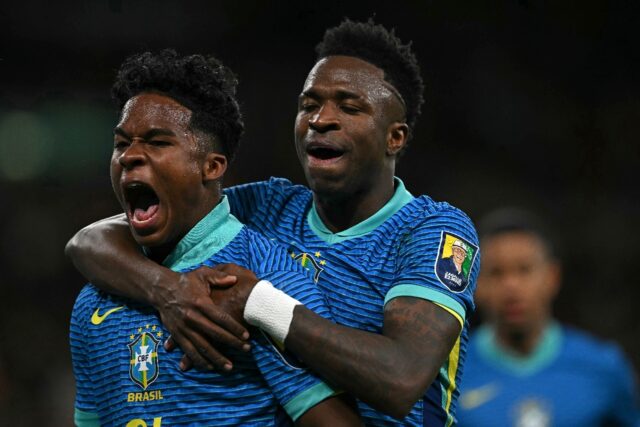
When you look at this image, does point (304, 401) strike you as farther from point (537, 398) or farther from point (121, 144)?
point (537, 398)

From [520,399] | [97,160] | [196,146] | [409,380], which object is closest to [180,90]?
[196,146]

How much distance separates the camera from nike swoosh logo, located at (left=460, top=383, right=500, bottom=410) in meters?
5.21

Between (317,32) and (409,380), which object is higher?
(317,32)

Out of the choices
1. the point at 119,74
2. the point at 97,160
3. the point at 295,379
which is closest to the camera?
the point at 295,379

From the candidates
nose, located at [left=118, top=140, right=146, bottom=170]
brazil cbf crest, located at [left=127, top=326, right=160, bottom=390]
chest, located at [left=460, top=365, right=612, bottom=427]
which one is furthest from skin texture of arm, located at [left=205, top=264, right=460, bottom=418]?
chest, located at [left=460, top=365, right=612, bottom=427]

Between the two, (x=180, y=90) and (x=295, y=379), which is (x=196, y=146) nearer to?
(x=180, y=90)

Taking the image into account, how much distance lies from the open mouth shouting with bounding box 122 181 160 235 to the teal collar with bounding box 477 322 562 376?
2967mm

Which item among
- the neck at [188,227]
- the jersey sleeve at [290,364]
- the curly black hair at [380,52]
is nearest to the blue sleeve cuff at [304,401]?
the jersey sleeve at [290,364]

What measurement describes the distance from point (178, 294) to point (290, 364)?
34 cm

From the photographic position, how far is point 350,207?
A: 10.6 ft

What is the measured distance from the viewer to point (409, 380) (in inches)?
103

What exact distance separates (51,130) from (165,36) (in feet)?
3.82

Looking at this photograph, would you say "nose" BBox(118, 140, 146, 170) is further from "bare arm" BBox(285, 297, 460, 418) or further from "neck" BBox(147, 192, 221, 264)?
"bare arm" BBox(285, 297, 460, 418)

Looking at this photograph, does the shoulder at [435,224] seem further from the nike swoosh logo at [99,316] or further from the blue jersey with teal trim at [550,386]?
the blue jersey with teal trim at [550,386]
